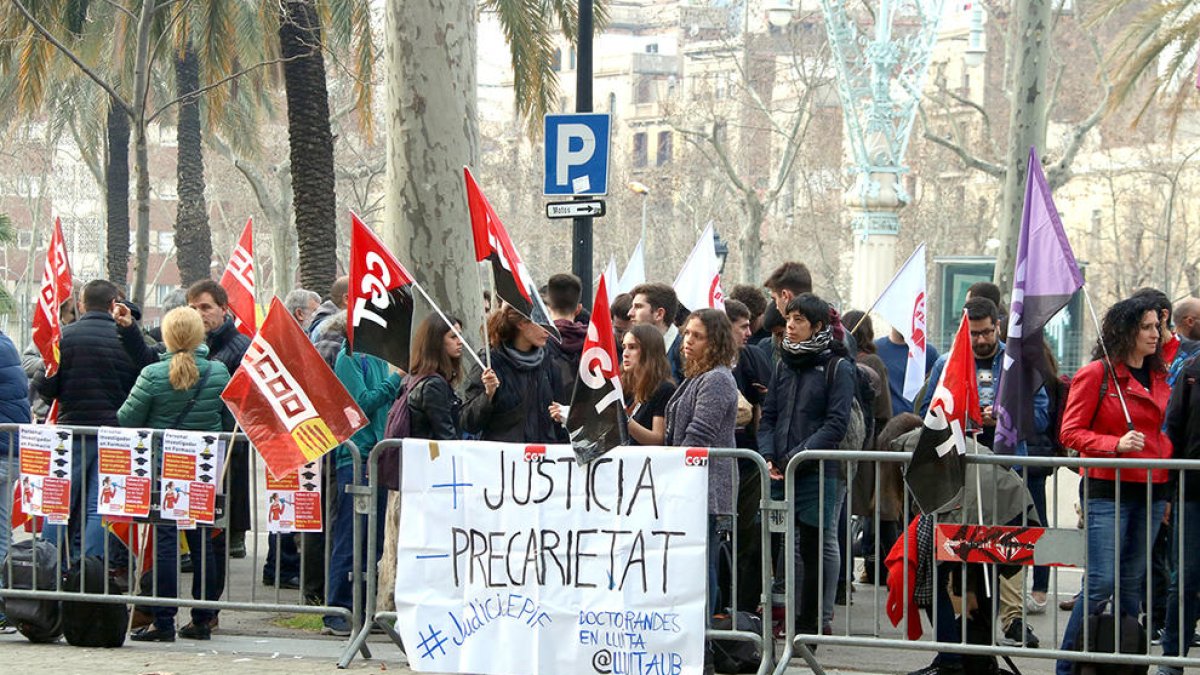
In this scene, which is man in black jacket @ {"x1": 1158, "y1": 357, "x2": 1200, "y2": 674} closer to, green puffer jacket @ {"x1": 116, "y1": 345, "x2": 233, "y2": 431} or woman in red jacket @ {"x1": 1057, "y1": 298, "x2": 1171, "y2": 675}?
woman in red jacket @ {"x1": 1057, "y1": 298, "x2": 1171, "y2": 675}

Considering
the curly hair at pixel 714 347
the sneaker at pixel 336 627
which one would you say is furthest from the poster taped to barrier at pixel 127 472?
the curly hair at pixel 714 347

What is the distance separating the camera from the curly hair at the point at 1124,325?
26.6 ft

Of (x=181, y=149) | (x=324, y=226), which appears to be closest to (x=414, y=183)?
(x=324, y=226)

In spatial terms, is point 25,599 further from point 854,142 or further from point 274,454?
point 854,142

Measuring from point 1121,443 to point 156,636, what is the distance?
15.9 ft

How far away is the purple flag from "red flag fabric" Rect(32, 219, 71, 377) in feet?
16.7

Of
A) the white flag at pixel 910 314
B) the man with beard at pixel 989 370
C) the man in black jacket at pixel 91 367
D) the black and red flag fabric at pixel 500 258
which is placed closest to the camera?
the black and red flag fabric at pixel 500 258

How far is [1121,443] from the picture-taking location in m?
7.93

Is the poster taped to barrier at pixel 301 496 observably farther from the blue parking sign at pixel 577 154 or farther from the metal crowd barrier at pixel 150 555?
the blue parking sign at pixel 577 154

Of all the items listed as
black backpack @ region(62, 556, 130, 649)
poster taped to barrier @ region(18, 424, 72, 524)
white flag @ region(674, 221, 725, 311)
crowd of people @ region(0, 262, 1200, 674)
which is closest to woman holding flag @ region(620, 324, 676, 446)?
crowd of people @ region(0, 262, 1200, 674)

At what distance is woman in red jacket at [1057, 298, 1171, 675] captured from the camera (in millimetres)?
7875

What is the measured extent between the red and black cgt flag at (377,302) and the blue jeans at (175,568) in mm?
1323

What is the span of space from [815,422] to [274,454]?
8.45ft

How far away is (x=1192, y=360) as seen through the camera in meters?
8.15
